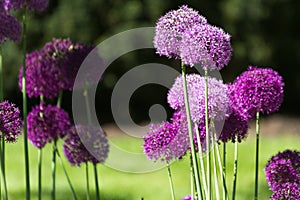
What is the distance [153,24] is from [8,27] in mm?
10601

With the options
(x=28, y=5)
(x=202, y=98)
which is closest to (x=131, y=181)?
(x=28, y=5)

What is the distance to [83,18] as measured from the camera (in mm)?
12773

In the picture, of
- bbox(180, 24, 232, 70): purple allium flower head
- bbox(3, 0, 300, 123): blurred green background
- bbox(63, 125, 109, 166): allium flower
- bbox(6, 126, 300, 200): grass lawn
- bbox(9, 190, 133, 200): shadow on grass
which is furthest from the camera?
→ bbox(3, 0, 300, 123): blurred green background

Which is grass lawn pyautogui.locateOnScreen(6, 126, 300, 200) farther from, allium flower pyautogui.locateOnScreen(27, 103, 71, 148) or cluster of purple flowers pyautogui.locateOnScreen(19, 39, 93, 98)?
allium flower pyautogui.locateOnScreen(27, 103, 71, 148)

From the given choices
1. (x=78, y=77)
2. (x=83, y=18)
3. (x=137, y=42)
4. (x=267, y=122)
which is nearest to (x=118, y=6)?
(x=83, y=18)

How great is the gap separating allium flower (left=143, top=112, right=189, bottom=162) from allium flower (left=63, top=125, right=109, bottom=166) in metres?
0.20

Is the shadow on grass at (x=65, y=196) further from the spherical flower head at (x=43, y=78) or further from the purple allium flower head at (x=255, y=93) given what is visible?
the purple allium flower head at (x=255, y=93)

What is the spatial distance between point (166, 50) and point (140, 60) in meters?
11.3

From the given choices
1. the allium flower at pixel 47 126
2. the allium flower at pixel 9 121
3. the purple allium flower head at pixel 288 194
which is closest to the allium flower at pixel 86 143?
the allium flower at pixel 47 126

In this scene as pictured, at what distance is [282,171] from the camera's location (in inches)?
86.7

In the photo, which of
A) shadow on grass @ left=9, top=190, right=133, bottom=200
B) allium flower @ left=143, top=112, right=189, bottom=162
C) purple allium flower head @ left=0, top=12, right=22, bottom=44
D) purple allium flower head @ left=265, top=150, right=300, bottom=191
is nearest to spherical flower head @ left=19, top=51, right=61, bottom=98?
purple allium flower head @ left=0, top=12, right=22, bottom=44

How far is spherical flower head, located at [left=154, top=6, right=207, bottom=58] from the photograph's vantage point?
1.81m

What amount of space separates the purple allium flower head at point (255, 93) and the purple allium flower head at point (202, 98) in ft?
0.32

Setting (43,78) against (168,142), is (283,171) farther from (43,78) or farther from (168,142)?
(43,78)
